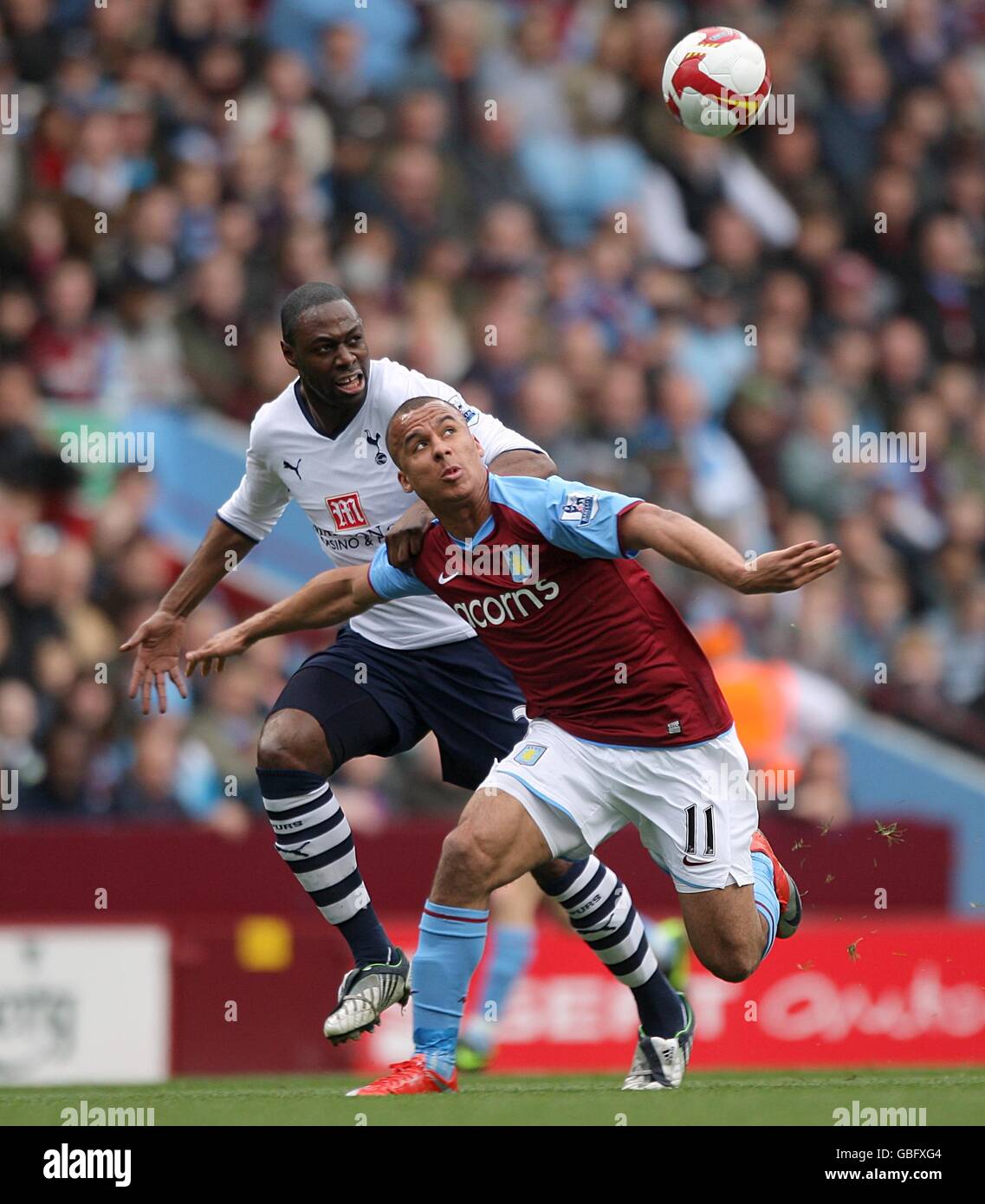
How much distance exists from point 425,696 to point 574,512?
138 cm

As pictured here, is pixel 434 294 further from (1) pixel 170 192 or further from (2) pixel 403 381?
(2) pixel 403 381

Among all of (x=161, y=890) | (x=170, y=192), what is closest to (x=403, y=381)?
(x=161, y=890)

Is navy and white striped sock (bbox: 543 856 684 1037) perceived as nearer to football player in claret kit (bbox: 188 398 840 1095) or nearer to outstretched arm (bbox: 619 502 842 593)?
football player in claret kit (bbox: 188 398 840 1095)

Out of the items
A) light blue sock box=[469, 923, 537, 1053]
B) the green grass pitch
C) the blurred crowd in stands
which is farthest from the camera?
the blurred crowd in stands

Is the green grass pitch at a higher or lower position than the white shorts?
lower

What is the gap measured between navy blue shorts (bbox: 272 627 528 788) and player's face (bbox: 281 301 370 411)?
0.92m

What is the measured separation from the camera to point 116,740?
1091 cm

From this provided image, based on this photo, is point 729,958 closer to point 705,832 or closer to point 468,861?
point 705,832

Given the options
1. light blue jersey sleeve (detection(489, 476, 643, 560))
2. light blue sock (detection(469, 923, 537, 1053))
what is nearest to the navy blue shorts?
light blue jersey sleeve (detection(489, 476, 643, 560))

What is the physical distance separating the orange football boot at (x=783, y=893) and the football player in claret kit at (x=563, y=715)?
22 centimetres

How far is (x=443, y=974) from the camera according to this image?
256 inches

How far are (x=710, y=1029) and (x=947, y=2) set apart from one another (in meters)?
9.46

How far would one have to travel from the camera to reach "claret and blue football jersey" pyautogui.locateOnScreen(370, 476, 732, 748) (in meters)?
6.51

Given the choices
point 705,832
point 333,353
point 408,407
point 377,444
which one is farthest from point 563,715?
point 333,353
